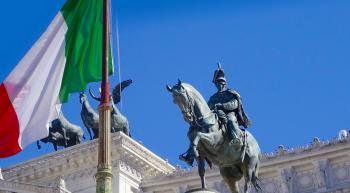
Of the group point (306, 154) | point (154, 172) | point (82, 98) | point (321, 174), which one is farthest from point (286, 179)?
point (82, 98)

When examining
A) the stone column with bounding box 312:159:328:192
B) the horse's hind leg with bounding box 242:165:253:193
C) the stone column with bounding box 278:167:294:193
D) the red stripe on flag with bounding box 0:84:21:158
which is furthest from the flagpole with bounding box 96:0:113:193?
the stone column with bounding box 278:167:294:193

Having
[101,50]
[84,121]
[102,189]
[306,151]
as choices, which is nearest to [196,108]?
[101,50]

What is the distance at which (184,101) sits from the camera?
21.5 metres

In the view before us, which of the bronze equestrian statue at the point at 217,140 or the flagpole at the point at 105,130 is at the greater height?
the bronze equestrian statue at the point at 217,140

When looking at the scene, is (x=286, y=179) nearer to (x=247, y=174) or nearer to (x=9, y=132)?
(x=247, y=174)

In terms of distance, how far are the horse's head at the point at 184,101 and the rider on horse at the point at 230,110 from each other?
82cm

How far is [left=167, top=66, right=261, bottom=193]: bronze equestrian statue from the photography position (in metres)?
21.3

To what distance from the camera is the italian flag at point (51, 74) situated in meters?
17.5

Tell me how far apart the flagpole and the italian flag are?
653 mm

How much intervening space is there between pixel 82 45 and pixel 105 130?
2.17 m

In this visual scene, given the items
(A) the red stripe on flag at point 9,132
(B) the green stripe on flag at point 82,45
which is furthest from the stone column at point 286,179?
(A) the red stripe on flag at point 9,132

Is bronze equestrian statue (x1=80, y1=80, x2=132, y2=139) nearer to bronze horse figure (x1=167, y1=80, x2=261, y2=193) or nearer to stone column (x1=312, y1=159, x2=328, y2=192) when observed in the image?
stone column (x1=312, y1=159, x2=328, y2=192)

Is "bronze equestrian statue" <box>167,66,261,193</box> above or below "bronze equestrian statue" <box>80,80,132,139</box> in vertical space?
below

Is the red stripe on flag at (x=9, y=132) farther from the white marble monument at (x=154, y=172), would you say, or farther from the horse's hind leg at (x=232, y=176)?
the white marble monument at (x=154, y=172)
